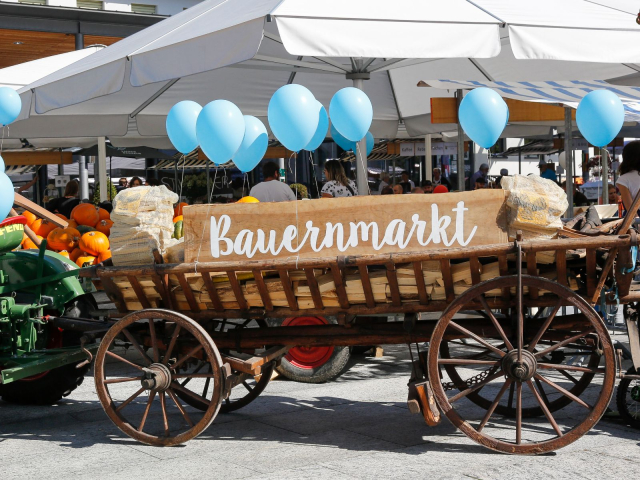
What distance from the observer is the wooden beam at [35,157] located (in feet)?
54.2

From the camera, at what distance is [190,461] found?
→ 4.33 metres

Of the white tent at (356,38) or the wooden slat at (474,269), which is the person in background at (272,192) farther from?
the wooden slat at (474,269)

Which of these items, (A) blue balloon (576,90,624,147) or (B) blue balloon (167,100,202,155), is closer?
(A) blue balloon (576,90,624,147)

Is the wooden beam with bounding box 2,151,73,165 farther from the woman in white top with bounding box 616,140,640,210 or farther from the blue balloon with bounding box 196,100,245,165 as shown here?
the woman in white top with bounding box 616,140,640,210

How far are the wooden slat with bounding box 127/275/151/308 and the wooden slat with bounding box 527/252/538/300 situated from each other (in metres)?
2.16

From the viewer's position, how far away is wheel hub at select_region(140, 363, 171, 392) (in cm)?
455

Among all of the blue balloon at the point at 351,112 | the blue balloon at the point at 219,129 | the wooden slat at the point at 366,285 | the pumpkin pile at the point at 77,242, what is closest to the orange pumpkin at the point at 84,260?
the pumpkin pile at the point at 77,242

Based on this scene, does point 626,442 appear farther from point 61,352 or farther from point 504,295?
point 61,352

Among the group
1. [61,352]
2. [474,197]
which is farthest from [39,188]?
[474,197]

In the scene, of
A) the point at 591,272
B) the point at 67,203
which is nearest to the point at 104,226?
the point at 67,203

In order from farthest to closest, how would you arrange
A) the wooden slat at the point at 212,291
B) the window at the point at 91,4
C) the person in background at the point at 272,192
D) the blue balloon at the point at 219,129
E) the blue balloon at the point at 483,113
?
the window at the point at 91,4 → the person in background at the point at 272,192 → the blue balloon at the point at 483,113 → the blue balloon at the point at 219,129 → the wooden slat at the point at 212,291

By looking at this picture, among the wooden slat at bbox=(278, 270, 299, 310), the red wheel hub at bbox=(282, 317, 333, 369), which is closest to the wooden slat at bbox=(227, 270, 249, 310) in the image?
the wooden slat at bbox=(278, 270, 299, 310)

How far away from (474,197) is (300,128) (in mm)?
1304

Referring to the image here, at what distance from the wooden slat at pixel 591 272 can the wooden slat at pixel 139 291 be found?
2452 millimetres
